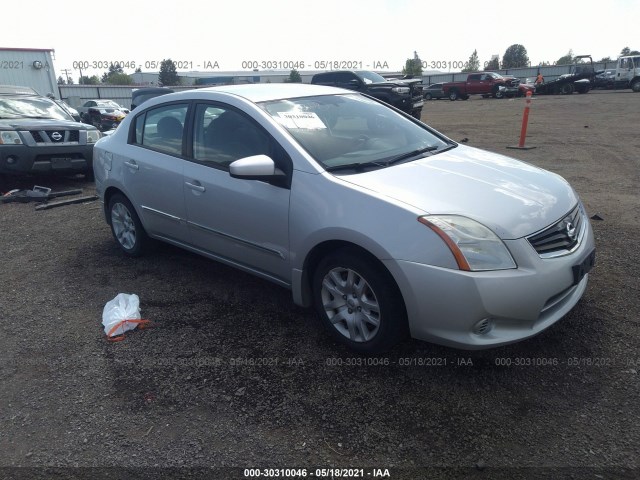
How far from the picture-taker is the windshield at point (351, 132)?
337cm

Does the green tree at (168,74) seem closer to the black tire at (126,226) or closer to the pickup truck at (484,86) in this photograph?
Answer: the pickup truck at (484,86)

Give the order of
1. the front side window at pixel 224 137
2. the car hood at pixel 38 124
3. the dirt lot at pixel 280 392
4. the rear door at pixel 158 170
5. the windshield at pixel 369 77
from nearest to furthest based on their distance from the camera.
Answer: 1. the dirt lot at pixel 280 392
2. the front side window at pixel 224 137
3. the rear door at pixel 158 170
4. the car hood at pixel 38 124
5. the windshield at pixel 369 77

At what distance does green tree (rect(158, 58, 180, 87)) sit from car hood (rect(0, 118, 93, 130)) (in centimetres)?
6499

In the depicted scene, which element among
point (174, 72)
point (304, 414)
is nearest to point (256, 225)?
point (304, 414)

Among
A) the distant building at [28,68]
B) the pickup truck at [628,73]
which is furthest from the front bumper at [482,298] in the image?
the pickup truck at [628,73]

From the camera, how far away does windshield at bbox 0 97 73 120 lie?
8.61 metres

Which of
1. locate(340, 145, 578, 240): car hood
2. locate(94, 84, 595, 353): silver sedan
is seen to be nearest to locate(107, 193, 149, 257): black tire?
locate(94, 84, 595, 353): silver sedan

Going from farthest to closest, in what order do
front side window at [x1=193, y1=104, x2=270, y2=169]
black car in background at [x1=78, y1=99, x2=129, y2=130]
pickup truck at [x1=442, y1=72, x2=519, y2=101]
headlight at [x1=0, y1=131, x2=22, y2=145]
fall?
pickup truck at [x1=442, y1=72, x2=519, y2=101], black car in background at [x1=78, y1=99, x2=129, y2=130], headlight at [x1=0, y1=131, x2=22, y2=145], front side window at [x1=193, y1=104, x2=270, y2=169]

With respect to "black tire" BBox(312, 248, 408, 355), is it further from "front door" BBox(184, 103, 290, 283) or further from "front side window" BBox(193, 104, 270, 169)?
"front side window" BBox(193, 104, 270, 169)

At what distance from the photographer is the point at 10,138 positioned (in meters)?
7.67

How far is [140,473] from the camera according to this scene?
2.31m

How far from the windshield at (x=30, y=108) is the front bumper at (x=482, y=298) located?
8452mm

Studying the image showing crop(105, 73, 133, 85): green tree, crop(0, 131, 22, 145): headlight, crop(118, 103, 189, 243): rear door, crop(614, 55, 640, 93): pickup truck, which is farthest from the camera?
crop(105, 73, 133, 85): green tree

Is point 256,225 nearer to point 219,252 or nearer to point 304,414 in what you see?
point 219,252
